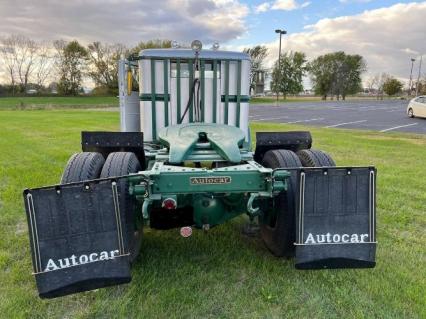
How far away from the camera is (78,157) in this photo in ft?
11.3

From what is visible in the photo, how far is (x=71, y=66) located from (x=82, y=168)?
215ft

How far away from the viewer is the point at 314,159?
3.59m

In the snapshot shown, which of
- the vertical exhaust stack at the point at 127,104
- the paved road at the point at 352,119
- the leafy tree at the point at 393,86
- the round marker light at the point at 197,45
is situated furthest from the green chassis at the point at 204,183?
the leafy tree at the point at 393,86

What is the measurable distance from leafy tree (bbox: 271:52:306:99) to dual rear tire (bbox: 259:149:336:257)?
2586 inches

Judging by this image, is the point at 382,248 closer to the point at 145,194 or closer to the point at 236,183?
the point at 236,183

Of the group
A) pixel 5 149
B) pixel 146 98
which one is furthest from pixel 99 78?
pixel 146 98

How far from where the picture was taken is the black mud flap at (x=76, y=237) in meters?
2.62

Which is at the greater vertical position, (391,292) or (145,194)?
(145,194)

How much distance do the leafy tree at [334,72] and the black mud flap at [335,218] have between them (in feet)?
251

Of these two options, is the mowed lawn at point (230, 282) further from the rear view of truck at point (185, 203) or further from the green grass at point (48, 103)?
the green grass at point (48, 103)

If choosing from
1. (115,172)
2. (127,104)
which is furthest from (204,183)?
(127,104)

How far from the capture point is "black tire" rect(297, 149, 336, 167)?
11.6 ft

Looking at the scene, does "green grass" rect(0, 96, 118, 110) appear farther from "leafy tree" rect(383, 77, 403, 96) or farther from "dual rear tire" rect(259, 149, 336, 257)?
"leafy tree" rect(383, 77, 403, 96)

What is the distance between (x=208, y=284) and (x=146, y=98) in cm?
232
